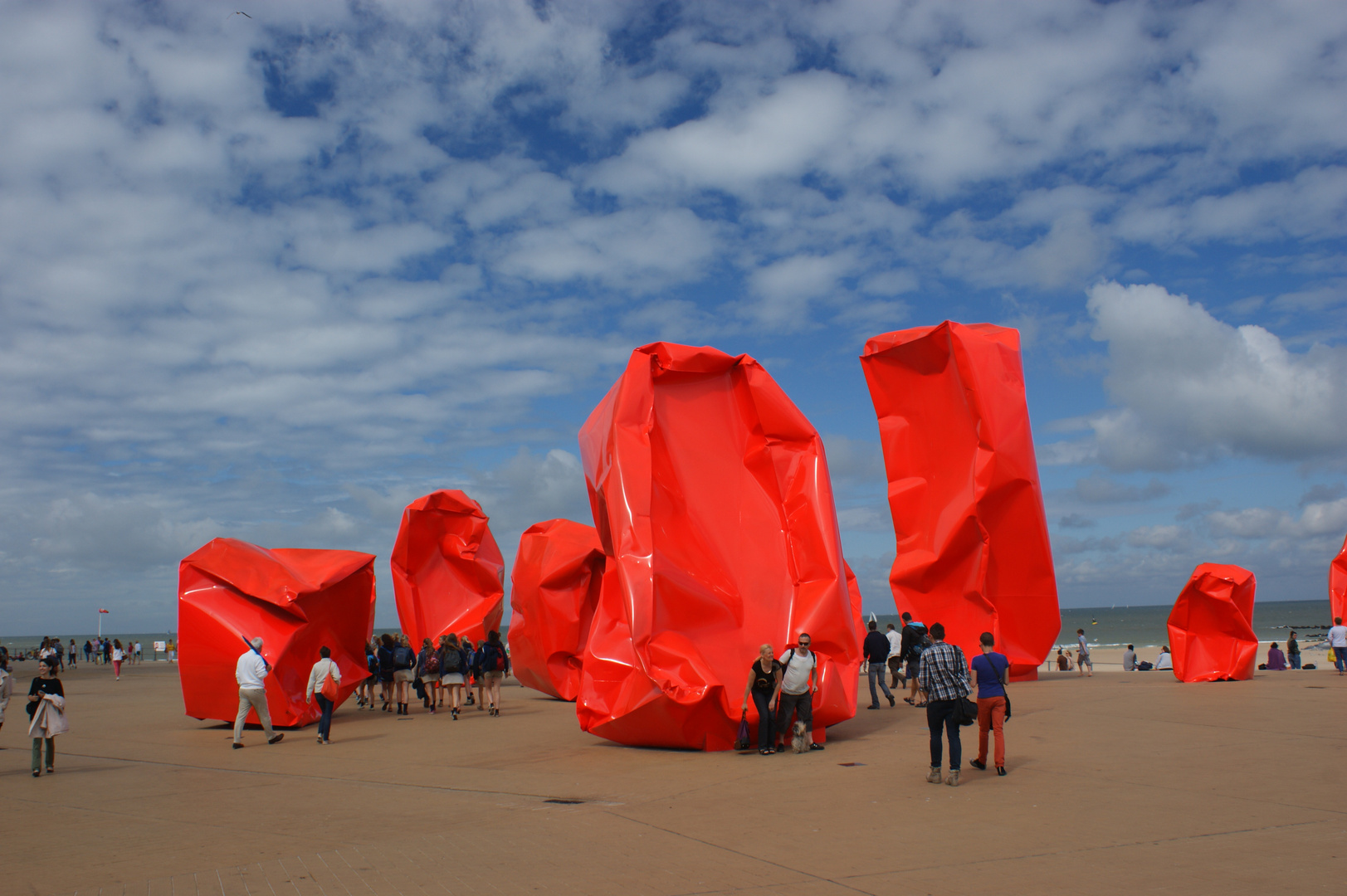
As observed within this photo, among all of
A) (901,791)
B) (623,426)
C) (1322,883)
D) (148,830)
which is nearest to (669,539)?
(623,426)

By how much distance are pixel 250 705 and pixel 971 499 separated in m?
13.1

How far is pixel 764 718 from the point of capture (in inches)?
439

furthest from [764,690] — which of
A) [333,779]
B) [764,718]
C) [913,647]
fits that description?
[913,647]

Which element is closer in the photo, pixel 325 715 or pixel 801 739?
pixel 801 739

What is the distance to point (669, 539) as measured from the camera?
1223cm

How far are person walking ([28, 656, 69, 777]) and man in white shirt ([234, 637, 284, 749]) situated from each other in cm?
254

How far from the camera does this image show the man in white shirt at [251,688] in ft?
45.0

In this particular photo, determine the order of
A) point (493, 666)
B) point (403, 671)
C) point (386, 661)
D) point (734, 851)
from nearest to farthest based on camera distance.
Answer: point (734, 851), point (493, 666), point (403, 671), point (386, 661)

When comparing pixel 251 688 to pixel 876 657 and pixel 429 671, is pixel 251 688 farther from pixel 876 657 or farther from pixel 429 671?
pixel 876 657

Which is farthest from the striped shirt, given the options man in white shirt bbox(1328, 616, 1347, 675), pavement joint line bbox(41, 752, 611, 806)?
man in white shirt bbox(1328, 616, 1347, 675)

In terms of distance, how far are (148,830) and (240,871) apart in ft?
6.83

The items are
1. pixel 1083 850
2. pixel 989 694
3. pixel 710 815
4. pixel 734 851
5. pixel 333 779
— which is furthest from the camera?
pixel 333 779

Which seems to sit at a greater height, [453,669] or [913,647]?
[913,647]

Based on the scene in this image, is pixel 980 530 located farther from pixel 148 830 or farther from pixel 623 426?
pixel 148 830
